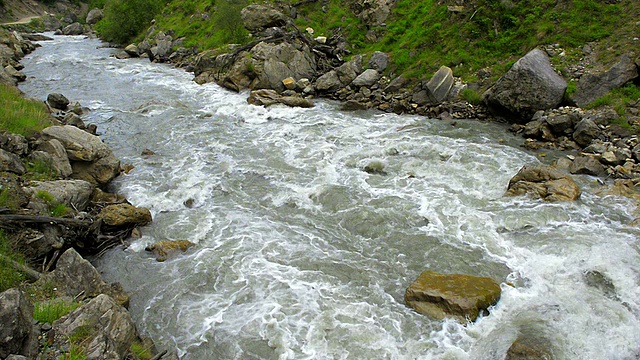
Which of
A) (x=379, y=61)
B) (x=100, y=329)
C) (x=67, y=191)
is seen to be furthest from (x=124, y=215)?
(x=379, y=61)

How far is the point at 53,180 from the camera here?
14.0 m

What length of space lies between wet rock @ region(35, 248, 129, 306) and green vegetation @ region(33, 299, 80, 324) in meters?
0.96

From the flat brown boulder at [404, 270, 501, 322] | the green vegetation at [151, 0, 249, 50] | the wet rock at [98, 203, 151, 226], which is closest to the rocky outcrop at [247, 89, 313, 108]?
the green vegetation at [151, 0, 249, 50]

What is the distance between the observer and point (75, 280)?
9.83 metres

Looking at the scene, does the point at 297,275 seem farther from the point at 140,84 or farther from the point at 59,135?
the point at 140,84

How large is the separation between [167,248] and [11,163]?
19.4 feet

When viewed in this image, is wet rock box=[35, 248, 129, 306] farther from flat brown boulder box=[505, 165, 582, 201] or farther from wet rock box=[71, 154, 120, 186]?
flat brown boulder box=[505, 165, 582, 201]

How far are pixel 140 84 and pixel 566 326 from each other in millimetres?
33315

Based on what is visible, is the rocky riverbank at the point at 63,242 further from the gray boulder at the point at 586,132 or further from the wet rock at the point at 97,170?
the gray boulder at the point at 586,132

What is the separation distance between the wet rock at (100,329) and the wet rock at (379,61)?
23.7m

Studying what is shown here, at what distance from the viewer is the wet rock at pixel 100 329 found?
7.06 m

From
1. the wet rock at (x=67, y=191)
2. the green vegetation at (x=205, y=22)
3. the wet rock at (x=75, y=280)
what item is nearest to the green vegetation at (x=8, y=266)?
the wet rock at (x=75, y=280)

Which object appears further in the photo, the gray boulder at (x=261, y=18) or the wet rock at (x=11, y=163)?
the gray boulder at (x=261, y=18)

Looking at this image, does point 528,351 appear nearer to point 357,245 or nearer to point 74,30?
point 357,245
